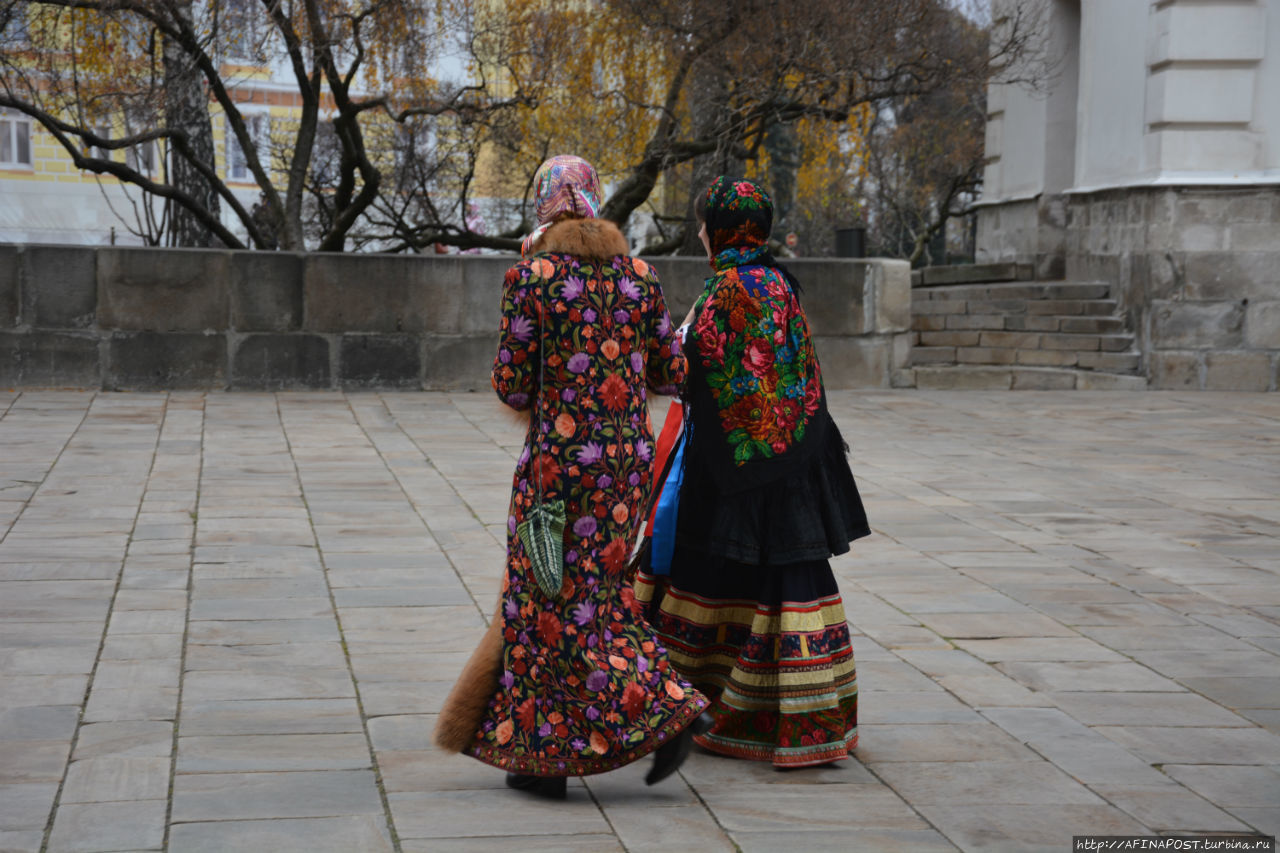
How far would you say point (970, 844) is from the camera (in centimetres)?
369

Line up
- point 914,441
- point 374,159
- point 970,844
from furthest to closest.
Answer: point 374,159, point 914,441, point 970,844

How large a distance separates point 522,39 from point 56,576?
11.3 metres

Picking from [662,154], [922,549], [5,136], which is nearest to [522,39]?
[662,154]

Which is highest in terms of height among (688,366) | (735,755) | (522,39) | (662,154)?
(522,39)

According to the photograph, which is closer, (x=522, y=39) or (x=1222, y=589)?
(x=1222, y=589)

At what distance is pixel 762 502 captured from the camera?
4.32 metres

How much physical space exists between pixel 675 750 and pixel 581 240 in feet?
4.41

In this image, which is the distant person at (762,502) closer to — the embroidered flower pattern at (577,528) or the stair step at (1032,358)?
the embroidered flower pattern at (577,528)

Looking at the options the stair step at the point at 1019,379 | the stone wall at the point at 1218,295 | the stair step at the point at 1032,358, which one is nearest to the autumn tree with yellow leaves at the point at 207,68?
the stair step at the point at 1019,379

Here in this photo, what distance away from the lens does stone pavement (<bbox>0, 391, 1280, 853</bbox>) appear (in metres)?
3.84

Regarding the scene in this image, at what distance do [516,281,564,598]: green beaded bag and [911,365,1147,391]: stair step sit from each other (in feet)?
37.3

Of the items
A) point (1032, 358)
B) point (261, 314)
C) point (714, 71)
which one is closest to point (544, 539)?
point (261, 314)

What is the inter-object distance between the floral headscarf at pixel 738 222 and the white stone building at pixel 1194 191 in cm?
1195

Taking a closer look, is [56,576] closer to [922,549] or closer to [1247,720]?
[922,549]
